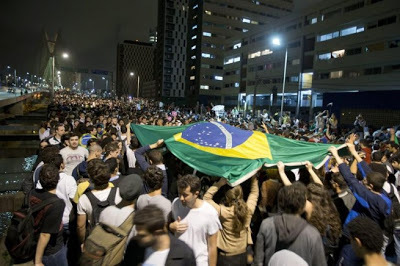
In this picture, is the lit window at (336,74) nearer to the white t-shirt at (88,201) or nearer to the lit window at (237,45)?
the lit window at (237,45)

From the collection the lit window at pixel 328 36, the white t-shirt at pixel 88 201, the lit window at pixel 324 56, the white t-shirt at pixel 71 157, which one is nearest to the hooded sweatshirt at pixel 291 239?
the white t-shirt at pixel 88 201

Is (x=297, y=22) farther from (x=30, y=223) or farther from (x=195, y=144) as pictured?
(x=30, y=223)

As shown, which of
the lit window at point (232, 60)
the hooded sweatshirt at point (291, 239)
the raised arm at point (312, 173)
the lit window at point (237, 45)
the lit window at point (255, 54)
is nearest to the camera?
the hooded sweatshirt at point (291, 239)

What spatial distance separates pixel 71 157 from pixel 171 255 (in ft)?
13.1

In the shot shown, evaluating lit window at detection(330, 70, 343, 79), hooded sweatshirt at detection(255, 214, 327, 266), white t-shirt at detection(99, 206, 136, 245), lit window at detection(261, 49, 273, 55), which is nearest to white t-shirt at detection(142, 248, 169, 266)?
white t-shirt at detection(99, 206, 136, 245)

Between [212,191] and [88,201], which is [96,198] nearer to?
[88,201]

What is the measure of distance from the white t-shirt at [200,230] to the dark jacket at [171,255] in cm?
48

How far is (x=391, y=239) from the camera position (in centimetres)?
363

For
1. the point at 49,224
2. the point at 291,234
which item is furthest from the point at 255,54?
the point at 49,224

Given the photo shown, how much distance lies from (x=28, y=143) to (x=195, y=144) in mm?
13809

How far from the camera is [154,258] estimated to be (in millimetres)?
2352

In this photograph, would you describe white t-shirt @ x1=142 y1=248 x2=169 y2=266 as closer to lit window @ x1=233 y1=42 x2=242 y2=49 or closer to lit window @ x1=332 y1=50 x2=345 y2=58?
lit window @ x1=332 y1=50 x2=345 y2=58

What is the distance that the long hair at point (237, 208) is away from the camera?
3445 millimetres

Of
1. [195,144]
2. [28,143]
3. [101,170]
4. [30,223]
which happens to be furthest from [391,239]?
[28,143]
